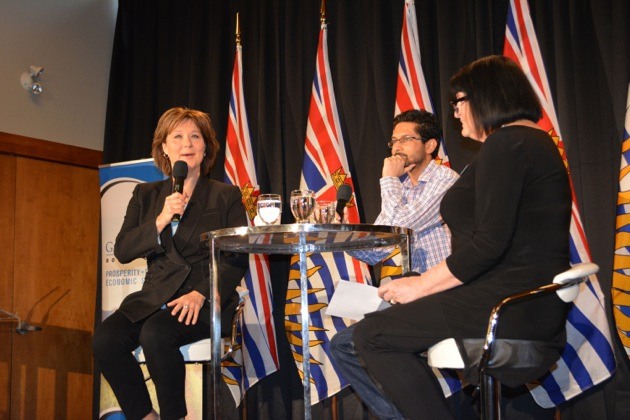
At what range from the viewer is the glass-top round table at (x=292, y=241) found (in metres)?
2.32

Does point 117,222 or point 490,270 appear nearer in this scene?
point 490,270

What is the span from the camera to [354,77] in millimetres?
4410

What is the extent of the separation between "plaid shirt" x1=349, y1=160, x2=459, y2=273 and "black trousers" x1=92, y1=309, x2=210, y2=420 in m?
0.89

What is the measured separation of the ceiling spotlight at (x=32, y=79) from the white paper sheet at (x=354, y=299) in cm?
346

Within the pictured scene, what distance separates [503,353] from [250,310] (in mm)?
2474

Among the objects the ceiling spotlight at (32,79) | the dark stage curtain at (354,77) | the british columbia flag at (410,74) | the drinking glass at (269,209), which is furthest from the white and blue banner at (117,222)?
the drinking glass at (269,209)

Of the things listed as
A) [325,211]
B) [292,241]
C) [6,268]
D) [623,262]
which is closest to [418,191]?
[325,211]

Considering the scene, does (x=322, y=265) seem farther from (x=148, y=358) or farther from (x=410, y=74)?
(x=148, y=358)

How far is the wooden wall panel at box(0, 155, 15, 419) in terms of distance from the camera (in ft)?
15.4

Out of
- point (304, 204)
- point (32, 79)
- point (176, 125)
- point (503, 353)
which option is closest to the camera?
point (503, 353)

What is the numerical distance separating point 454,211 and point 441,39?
212 cm

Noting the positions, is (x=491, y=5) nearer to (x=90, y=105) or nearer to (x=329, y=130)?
(x=329, y=130)

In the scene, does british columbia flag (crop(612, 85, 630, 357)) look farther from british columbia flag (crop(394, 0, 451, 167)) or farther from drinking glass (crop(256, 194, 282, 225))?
drinking glass (crop(256, 194, 282, 225))

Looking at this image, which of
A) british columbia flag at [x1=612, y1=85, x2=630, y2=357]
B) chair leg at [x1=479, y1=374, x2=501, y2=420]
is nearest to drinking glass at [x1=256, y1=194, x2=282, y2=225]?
chair leg at [x1=479, y1=374, x2=501, y2=420]
